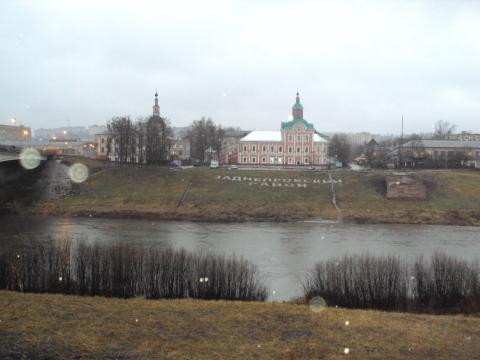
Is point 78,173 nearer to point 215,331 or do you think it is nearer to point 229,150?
point 215,331

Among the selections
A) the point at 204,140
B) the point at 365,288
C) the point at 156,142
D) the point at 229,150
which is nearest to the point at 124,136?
the point at 156,142

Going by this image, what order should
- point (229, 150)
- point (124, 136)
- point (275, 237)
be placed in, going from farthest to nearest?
point (229, 150), point (124, 136), point (275, 237)

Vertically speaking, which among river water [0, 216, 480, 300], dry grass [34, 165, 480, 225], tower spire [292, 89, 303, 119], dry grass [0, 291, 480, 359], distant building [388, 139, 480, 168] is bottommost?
river water [0, 216, 480, 300]

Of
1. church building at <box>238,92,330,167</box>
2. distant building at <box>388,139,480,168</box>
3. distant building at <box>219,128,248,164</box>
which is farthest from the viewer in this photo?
distant building at <box>219,128,248,164</box>

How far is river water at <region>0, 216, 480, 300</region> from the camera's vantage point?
3262 centimetres

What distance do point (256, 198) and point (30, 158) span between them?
25921mm

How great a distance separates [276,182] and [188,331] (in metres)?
52.0

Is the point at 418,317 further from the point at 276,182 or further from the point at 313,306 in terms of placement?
the point at 276,182

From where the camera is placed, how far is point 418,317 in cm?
1672

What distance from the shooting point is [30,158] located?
5503cm

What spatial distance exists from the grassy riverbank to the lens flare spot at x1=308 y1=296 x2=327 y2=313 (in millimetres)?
31782

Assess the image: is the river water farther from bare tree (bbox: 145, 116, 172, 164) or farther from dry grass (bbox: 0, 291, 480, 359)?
bare tree (bbox: 145, 116, 172, 164)

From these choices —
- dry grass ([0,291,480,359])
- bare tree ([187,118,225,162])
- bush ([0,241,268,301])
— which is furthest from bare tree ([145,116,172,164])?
dry grass ([0,291,480,359])

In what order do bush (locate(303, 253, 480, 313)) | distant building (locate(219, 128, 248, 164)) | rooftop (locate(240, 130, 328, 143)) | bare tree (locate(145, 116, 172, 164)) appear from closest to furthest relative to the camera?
1. bush (locate(303, 253, 480, 313))
2. bare tree (locate(145, 116, 172, 164))
3. rooftop (locate(240, 130, 328, 143))
4. distant building (locate(219, 128, 248, 164))
